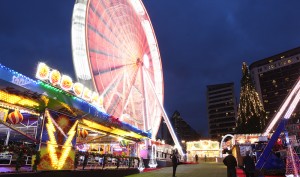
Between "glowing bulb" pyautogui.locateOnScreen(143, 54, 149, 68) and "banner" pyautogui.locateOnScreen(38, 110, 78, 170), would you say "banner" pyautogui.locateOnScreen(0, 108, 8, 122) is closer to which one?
"banner" pyautogui.locateOnScreen(38, 110, 78, 170)

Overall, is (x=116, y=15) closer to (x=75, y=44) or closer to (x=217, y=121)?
(x=75, y=44)

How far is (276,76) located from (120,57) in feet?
301

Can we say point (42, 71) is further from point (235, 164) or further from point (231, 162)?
point (235, 164)

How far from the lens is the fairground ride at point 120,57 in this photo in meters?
21.8

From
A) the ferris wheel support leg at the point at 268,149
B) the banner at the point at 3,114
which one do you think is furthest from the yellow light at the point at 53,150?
the ferris wheel support leg at the point at 268,149

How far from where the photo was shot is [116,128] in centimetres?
1911

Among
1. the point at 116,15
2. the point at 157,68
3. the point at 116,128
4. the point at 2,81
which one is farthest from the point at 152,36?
the point at 2,81

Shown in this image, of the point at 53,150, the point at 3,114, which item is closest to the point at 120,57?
the point at 3,114

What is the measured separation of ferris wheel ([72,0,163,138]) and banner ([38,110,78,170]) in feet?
26.7

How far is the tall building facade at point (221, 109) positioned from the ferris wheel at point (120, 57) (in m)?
98.5

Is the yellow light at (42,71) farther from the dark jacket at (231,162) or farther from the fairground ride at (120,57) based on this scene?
the dark jacket at (231,162)

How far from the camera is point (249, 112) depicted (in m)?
60.4

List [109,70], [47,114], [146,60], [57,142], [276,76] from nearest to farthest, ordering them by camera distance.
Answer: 1. [47,114]
2. [57,142]
3. [109,70]
4. [146,60]
5. [276,76]

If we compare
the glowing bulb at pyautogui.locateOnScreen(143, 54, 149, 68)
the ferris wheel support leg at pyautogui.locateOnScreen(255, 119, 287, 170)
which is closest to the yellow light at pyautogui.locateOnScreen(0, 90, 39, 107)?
the ferris wheel support leg at pyautogui.locateOnScreen(255, 119, 287, 170)
